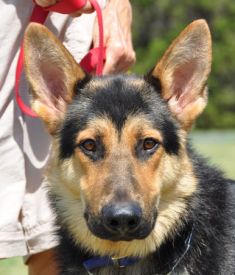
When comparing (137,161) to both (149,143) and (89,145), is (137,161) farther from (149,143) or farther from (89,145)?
(89,145)

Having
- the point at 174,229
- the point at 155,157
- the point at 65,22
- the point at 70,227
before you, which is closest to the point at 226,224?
the point at 174,229

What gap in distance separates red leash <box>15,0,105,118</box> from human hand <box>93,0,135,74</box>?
0.09m

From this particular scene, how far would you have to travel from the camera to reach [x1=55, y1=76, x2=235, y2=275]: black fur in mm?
4859

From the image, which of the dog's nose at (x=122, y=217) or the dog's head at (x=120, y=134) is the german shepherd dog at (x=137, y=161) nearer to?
the dog's head at (x=120, y=134)

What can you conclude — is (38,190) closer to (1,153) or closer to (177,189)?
(1,153)

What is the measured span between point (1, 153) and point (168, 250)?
1517mm

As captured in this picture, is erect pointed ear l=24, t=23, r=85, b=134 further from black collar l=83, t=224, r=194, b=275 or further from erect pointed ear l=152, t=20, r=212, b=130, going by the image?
black collar l=83, t=224, r=194, b=275

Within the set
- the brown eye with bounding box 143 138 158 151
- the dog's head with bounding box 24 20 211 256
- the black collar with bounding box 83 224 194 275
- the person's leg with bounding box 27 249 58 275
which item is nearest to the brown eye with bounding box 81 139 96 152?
the dog's head with bounding box 24 20 211 256

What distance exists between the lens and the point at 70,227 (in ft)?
16.6

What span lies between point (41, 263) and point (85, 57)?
1704 mm

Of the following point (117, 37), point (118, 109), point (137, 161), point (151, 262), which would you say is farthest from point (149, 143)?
point (117, 37)

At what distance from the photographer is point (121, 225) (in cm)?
442

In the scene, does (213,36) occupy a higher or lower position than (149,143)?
lower

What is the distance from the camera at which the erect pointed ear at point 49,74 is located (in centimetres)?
493
